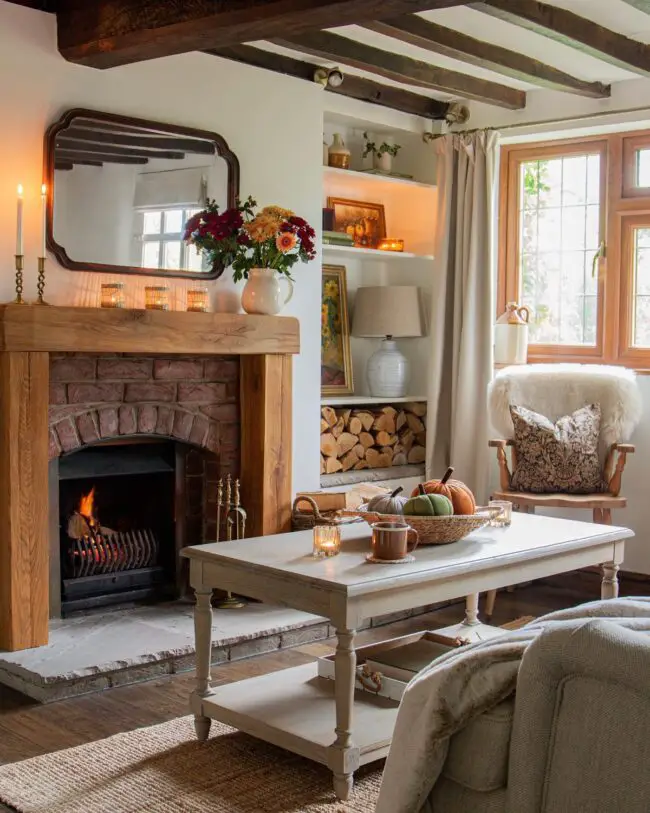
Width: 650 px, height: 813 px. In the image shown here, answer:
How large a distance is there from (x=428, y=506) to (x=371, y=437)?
98.0 inches

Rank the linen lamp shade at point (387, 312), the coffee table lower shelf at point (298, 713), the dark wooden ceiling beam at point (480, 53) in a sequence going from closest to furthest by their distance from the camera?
the coffee table lower shelf at point (298, 713) < the dark wooden ceiling beam at point (480, 53) < the linen lamp shade at point (387, 312)

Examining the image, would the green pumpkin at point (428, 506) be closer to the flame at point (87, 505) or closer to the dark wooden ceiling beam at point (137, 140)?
the flame at point (87, 505)

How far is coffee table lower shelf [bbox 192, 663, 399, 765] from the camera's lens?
2844mm

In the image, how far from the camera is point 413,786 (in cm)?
198

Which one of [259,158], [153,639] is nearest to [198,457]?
[153,639]

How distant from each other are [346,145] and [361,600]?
3581 mm

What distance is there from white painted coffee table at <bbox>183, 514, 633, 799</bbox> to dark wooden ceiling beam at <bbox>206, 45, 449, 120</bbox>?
2244 millimetres

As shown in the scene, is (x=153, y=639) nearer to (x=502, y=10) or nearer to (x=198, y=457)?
(x=198, y=457)

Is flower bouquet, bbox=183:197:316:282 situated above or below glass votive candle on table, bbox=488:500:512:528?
above

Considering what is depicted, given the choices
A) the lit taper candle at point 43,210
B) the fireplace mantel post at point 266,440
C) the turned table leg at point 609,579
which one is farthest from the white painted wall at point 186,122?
the turned table leg at point 609,579

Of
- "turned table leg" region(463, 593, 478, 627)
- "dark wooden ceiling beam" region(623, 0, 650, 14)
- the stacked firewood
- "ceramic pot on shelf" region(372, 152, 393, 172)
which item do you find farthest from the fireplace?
"dark wooden ceiling beam" region(623, 0, 650, 14)

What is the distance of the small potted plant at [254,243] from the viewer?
173 inches

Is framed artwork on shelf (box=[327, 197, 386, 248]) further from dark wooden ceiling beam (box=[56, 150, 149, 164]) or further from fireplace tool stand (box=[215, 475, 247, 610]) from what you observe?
fireplace tool stand (box=[215, 475, 247, 610])

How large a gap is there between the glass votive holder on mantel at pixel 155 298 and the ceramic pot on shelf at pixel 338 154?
1.63m
